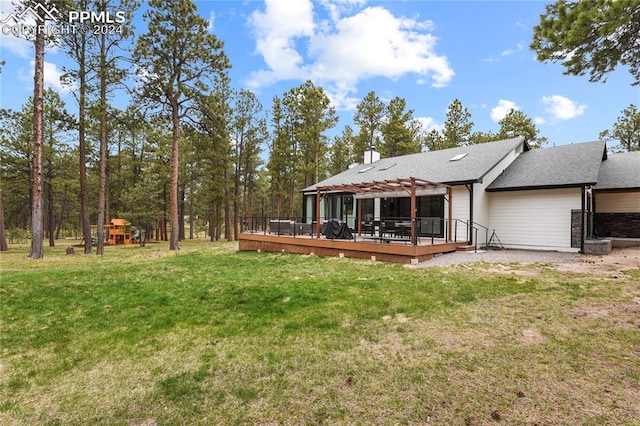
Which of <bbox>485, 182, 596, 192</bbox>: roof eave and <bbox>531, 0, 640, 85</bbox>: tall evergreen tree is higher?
<bbox>531, 0, 640, 85</bbox>: tall evergreen tree

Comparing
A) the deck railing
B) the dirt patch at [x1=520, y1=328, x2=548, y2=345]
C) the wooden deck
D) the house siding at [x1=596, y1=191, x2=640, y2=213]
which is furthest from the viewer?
the house siding at [x1=596, y1=191, x2=640, y2=213]

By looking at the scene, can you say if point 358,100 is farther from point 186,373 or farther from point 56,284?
point 186,373

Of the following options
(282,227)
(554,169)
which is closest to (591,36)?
(554,169)

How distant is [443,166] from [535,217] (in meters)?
4.49

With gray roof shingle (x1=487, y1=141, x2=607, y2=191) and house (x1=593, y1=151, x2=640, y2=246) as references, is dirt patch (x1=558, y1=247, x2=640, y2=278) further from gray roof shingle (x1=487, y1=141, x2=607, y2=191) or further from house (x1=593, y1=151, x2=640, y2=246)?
house (x1=593, y1=151, x2=640, y2=246)

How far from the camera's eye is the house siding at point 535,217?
1112 cm

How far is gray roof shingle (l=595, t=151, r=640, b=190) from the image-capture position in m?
12.6

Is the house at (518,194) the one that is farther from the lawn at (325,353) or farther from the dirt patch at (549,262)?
the lawn at (325,353)

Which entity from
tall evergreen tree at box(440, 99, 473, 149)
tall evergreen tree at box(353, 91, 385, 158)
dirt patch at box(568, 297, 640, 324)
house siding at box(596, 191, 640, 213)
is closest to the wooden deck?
dirt patch at box(568, 297, 640, 324)

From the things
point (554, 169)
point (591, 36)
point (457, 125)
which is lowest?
point (554, 169)

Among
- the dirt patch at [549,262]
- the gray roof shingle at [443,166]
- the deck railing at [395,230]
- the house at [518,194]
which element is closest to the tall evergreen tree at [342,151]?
the gray roof shingle at [443,166]

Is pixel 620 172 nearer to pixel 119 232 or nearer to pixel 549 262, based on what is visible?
pixel 549 262

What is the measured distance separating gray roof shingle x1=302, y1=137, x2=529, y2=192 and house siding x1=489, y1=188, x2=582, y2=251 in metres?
1.56

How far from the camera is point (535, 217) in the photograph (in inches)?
464
